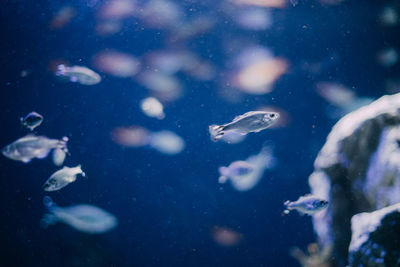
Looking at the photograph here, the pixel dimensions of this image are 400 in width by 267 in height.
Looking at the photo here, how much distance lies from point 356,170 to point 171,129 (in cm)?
677

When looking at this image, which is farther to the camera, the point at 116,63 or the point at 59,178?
the point at 116,63

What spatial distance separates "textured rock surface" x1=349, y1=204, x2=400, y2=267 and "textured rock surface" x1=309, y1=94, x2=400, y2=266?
0.68 m

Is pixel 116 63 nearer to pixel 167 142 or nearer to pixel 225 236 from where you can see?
pixel 167 142

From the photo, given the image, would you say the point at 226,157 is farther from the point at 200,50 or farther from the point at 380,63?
the point at 380,63

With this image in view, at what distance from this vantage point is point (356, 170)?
4.13 meters

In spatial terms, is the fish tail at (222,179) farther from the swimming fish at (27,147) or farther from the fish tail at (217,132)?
the swimming fish at (27,147)

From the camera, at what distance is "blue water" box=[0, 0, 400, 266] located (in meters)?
8.09

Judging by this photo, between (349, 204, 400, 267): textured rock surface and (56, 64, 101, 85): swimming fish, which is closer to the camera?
(349, 204, 400, 267): textured rock surface

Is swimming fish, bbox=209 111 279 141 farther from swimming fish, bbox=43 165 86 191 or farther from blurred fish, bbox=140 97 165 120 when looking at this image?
blurred fish, bbox=140 97 165 120

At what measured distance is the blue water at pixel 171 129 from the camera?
8.09m

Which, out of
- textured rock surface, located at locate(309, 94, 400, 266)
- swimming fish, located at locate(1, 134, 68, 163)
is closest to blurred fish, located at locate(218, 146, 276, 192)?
textured rock surface, located at locate(309, 94, 400, 266)

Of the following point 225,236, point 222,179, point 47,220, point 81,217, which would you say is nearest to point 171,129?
point 222,179

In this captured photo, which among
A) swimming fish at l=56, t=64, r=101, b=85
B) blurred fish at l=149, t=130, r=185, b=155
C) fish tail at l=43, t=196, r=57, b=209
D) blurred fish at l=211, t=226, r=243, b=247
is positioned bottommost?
blurred fish at l=211, t=226, r=243, b=247

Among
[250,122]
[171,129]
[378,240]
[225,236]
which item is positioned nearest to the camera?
[378,240]
